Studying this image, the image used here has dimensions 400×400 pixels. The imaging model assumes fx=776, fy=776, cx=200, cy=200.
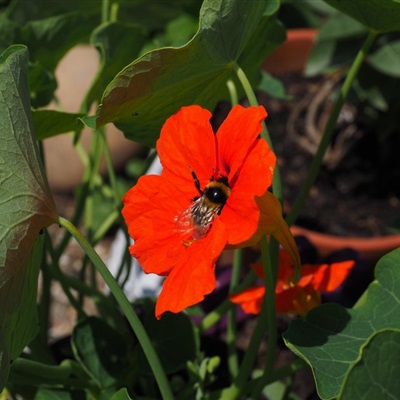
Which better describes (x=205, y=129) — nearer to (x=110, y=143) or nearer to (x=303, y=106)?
(x=303, y=106)

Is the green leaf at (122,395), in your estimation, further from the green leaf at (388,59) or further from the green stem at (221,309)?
the green leaf at (388,59)

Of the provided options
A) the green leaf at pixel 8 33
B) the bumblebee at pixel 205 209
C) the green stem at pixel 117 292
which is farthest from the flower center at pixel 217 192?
the green leaf at pixel 8 33

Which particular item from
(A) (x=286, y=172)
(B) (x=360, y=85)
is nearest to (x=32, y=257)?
(A) (x=286, y=172)

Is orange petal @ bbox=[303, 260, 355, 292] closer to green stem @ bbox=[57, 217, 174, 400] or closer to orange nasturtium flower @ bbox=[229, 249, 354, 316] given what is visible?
orange nasturtium flower @ bbox=[229, 249, 354, 316]

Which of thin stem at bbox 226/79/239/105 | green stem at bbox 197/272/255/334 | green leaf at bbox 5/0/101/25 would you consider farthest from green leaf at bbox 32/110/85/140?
green leaf at bbox 5/0/101/25

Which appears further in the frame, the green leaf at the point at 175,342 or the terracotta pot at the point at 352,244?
the terracotta pot at the point at 352,244
